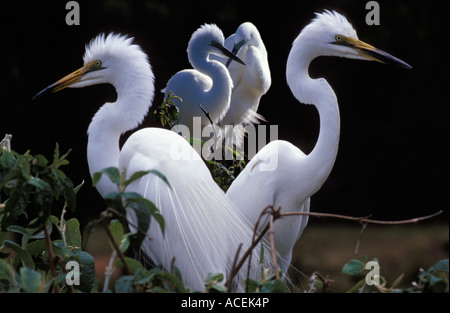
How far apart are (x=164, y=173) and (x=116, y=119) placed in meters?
0.39

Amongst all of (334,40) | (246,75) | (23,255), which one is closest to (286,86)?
(246,75)

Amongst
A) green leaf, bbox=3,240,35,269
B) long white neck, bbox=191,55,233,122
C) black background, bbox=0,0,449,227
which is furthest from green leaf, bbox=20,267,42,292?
black background, bbox=0,0,449,227

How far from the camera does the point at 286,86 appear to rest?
248 inches

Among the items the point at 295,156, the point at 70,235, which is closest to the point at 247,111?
the point at 295,156

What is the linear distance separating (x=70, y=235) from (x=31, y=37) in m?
4.20

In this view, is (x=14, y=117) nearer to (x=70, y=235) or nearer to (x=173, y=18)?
(x=173, y=18)

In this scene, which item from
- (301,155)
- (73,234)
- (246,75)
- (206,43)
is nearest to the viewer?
(73,234)

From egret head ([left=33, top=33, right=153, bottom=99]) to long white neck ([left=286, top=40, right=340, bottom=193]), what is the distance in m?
0.50

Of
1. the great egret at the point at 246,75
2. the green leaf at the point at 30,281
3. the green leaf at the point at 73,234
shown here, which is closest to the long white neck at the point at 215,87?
the great egret at the point at 246,75

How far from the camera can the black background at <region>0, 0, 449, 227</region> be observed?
211 inches

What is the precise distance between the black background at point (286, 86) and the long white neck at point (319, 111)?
3253mm

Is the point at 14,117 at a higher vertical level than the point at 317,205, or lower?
higher

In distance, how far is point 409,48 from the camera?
6.14m

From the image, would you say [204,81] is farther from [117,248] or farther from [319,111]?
[117,248]
